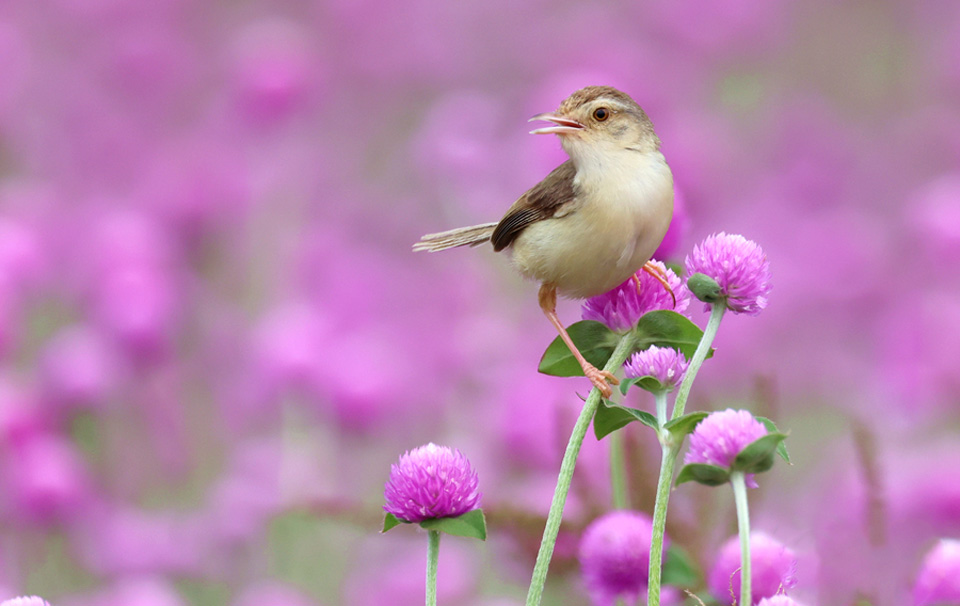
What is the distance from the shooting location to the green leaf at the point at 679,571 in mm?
979

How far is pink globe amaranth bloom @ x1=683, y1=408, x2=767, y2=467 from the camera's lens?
643 mm

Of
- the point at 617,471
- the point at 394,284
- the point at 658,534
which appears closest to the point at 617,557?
the point at 617,471

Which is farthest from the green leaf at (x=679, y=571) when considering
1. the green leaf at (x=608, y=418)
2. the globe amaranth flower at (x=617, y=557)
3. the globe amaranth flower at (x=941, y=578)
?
the green leaf at (x=608, y=418)

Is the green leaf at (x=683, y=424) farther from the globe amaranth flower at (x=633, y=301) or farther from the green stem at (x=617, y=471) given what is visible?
the green stem at (x=617, y=471)

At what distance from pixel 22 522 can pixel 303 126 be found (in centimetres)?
138

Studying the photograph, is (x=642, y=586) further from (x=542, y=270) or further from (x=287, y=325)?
(x=287, y=325)

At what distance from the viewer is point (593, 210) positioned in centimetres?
86

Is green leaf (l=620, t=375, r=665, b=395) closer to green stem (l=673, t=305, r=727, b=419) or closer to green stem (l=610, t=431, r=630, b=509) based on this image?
green stem (l=673, t=305, r=727, b=419)

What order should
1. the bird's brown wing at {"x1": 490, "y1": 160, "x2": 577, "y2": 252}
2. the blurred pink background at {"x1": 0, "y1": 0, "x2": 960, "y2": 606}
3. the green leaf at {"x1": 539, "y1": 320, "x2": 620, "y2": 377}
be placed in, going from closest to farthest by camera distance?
the green leaf at {"x1": 539, "y1": 320, "x2": 620, "y2": 377}
the bird's brown wing at {"x1": 490, "y1": 160, "x2": 577, "y2": 252}
the blurred pink background at {"x1": 0, "y1": 0, "x2": 960, "y2": 606}

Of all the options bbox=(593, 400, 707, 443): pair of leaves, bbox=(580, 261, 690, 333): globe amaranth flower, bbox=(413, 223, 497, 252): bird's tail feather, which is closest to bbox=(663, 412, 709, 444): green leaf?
bbox=(593, 400, 707, 443): pair of leaves

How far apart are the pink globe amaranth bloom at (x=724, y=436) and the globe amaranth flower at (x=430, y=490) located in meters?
0.16

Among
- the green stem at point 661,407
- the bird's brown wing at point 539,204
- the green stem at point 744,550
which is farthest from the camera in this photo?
the bird's brown wing at point 539,204

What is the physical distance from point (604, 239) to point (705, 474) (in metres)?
0.23

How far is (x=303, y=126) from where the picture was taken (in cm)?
300
